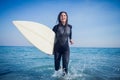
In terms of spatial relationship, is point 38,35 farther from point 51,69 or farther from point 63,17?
point 51,69

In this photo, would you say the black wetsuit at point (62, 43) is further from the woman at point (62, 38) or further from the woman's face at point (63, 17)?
the woman's face at point (63, 17)

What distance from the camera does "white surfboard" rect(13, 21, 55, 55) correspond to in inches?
140

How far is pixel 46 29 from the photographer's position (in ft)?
12.4

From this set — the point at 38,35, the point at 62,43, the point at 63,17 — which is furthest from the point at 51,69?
the point at 63,17

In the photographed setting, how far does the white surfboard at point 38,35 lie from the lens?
11.7 feet

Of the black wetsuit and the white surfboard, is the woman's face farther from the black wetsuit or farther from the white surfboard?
the white surfboard

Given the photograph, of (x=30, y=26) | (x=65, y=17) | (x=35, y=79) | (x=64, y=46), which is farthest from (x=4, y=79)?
(x=65, y=17)

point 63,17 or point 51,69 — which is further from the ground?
point 63,17

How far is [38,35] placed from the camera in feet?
12.2

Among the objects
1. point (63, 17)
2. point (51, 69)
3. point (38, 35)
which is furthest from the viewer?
point (51, 69)

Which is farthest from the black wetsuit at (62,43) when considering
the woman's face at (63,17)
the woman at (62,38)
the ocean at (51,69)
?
the ocean at (51,69)

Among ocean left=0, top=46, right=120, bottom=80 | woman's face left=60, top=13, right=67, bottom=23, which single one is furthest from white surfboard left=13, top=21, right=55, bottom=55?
ocean left=0, top=46, right=120, bottom=80

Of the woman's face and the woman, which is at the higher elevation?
the woman's face

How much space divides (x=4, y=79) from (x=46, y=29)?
1.27 metres
